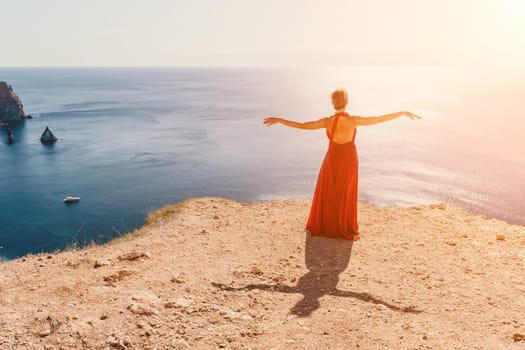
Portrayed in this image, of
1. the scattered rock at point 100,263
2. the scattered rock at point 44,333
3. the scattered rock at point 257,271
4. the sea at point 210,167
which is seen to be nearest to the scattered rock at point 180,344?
the scattered rock at point 44,333

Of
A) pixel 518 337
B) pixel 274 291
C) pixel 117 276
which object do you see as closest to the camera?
pixel 518 337

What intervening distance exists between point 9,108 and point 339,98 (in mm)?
116044

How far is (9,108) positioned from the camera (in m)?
102

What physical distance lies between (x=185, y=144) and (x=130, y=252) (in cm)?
6249

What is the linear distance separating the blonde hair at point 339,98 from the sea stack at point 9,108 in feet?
370

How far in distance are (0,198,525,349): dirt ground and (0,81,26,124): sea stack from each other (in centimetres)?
10974

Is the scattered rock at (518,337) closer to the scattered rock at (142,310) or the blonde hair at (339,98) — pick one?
the scattered rock at (142,310)

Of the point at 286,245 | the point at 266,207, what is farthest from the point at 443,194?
the point at 286,245

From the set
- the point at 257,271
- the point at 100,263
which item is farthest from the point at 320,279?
the point at 100,263

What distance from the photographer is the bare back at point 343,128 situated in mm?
9609

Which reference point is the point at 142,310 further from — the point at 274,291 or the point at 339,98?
the point at 339,98

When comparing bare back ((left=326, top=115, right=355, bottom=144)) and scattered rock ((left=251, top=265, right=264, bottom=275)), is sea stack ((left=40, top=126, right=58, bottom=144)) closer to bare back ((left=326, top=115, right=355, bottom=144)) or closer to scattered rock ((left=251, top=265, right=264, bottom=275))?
bare back ((left=326, top=115, right=355, bottom=144))

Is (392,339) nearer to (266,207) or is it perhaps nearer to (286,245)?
(286,245)

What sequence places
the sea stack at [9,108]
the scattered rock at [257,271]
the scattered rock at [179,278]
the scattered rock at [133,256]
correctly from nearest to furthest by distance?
the scattered rock at [179,278] < the scattered rock at [257,271] < the scattered rock at [133,256] < the sea stack at [9,108]
